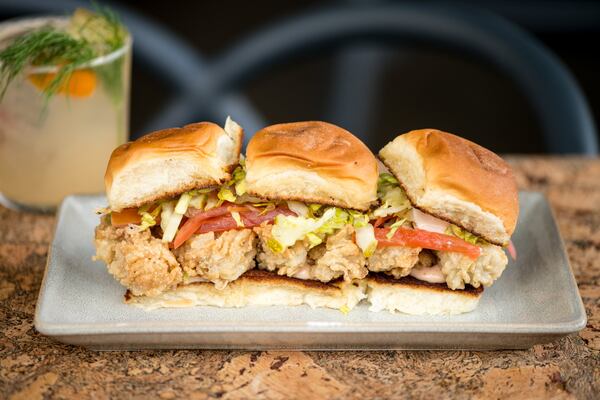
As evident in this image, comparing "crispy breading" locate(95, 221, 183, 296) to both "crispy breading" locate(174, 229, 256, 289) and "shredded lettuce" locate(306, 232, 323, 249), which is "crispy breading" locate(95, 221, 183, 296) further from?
"shredded lettuce" locate(306, 232, 323, 249)

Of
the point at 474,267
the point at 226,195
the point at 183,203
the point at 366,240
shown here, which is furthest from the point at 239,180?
the point at 474,267

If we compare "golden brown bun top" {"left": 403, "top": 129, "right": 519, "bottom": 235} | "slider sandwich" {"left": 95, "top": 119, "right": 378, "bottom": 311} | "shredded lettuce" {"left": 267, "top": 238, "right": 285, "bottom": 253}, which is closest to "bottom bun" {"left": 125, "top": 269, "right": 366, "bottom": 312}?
"slider sandwich" {"left": 95, "top": 119, "right": 378, "bottom": 311}

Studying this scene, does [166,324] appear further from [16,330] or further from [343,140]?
[343,140]

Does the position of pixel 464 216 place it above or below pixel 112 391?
above

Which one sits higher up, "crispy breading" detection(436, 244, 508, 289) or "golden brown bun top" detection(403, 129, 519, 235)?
"golden brown bun top" detection(403, 129, 519, 235)

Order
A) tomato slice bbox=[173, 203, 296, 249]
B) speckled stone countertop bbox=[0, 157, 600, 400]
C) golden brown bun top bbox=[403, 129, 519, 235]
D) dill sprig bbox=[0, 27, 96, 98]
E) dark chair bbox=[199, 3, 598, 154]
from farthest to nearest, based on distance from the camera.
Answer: dark chair bbox=[199, 3, 598, 154]
dill sprig bbox=[0, 27, 96, 98]
tomato slice bbox=[173, 203, 296, 249]
golden brown bun top bbox=[403, 129, 519, 235]
speckled stone countertop bbox=[0, 157, 600, 400]

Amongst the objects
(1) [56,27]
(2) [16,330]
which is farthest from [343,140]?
(1) [56,27]

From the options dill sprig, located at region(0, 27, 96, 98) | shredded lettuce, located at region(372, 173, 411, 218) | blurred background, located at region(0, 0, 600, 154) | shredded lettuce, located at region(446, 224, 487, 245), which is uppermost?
dill sprig, located at region(0, 27, 96, 98)
